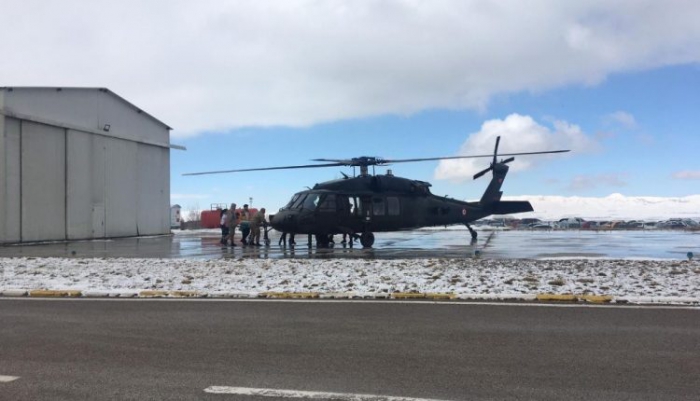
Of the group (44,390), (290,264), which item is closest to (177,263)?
(290,264)

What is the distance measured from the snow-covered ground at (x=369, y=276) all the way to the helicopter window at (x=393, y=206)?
7.73m

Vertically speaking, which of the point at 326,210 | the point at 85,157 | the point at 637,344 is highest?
the point at 85,157

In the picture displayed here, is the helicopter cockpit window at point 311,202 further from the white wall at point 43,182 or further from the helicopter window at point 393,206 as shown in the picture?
the white wall at point 43,182

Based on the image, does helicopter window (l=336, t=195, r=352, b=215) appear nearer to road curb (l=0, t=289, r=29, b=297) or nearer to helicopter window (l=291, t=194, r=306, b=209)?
helicopter window (l=291, t=194, r=306, b=209)

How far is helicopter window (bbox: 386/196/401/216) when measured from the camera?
2150cm

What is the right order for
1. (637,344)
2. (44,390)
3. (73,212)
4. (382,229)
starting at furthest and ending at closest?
1. (73,212)
2. (382,229)
3. (637,344)
4. (44,390)

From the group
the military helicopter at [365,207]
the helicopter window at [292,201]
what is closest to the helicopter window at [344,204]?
the military helicopter at [365,207]

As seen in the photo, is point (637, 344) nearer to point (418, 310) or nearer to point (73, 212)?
point (418, 310)

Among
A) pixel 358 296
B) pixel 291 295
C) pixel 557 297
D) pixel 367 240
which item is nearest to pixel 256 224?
pixel 367 240

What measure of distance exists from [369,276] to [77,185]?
22.4 m

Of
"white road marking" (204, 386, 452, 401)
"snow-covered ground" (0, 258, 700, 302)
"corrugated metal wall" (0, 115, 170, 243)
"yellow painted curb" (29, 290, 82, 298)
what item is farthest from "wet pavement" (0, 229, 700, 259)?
"white road marking" (204, 386, 452, 401)

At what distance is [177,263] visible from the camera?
1366 centimetres

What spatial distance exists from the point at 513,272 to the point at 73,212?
78.2ft

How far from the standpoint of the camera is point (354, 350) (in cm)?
580
